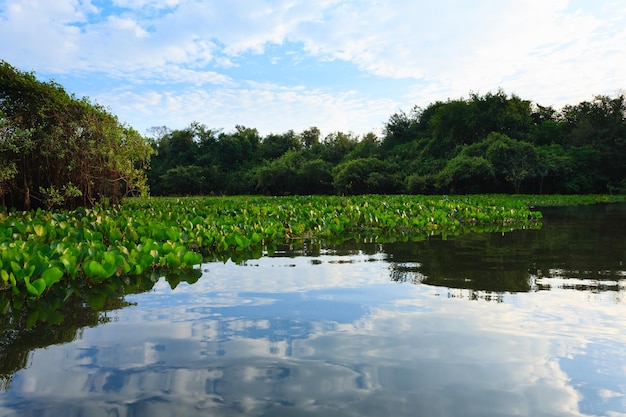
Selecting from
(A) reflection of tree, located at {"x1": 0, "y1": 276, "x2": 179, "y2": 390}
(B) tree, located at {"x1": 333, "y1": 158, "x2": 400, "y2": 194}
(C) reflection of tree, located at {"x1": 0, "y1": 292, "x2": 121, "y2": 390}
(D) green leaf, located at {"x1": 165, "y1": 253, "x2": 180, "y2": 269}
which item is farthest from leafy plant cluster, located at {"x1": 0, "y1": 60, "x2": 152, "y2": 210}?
(B) tree, located at {"x1": 333, "y1": 158, "x2": 400, "y2": 194}

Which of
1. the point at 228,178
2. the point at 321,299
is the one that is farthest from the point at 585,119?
the point at 321,299

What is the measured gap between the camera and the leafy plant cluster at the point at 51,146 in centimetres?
1073

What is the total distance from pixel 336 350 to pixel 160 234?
463cm

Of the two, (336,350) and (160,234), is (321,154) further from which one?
(336,350)

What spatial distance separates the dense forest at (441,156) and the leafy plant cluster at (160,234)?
16.6 metres

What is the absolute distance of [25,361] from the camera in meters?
2.93

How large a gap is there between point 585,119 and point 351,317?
1531 inches

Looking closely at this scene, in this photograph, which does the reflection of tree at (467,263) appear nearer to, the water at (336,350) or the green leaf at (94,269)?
the water at (336,350)

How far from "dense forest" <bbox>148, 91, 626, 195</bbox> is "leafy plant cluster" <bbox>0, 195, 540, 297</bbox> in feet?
54.3

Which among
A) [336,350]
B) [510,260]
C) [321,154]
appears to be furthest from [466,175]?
[336,350]

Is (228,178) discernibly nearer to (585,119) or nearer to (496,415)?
(585,119)

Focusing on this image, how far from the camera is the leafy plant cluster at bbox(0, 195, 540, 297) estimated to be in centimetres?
480

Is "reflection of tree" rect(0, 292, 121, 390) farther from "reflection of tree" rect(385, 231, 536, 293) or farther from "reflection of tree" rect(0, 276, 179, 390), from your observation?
"reflection of tree" rect(385, 231, 536, 293)

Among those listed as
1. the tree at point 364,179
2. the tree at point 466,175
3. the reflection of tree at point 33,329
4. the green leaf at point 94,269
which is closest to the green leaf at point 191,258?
the green leaf at point 94,269
